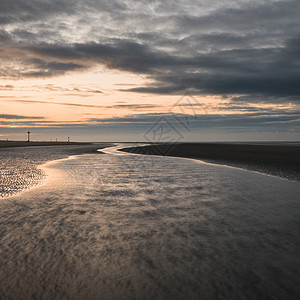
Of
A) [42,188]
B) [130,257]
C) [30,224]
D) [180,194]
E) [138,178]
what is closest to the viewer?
[130,257]

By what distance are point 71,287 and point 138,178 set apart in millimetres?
12766

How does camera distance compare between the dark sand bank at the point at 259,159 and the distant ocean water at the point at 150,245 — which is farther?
the dark sand bank at the point at 259,159

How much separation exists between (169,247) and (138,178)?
11016 mm

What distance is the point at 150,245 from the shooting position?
6641 mm

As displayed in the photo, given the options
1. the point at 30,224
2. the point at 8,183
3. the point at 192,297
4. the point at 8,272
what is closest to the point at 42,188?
the point at 8,183

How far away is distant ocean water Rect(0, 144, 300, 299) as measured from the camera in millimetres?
4750

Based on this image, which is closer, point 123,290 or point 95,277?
point 123,290

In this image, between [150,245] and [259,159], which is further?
[259,159]

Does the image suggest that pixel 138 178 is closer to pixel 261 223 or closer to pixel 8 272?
pixel 261 223

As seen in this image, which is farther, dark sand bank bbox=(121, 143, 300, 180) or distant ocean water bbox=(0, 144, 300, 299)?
dark sand bank bbox=(121, 143, 300, 180)

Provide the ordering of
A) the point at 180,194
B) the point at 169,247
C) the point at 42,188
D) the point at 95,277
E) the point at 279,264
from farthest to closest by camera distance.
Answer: the point at 42,188 → the point at 180,194 → the point at 169,247 → the point at 279,264 → the point at 95,277

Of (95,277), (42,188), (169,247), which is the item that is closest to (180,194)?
(169,247)

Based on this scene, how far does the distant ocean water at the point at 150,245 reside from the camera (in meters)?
4.75

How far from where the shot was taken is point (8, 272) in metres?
5.21
